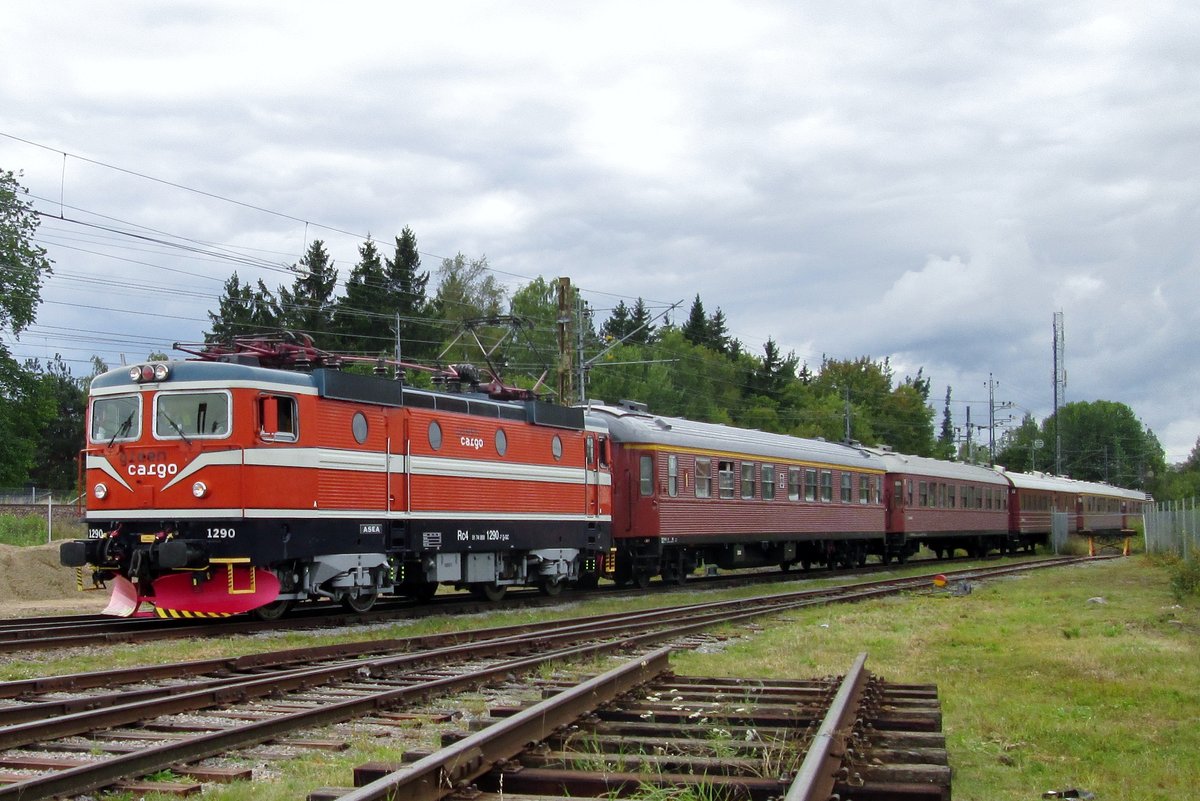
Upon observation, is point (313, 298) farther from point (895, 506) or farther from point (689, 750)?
point (689, 750)

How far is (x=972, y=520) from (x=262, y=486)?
33888mm

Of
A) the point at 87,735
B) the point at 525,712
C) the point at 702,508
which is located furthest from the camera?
the point at 702,508

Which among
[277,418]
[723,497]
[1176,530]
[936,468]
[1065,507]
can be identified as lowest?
[1176,530]

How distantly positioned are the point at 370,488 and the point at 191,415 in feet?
9.76

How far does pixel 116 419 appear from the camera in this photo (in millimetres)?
16906

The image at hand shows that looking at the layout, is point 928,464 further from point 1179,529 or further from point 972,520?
point 1179,529

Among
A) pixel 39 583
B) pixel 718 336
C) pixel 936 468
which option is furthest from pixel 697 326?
pixel 39 583

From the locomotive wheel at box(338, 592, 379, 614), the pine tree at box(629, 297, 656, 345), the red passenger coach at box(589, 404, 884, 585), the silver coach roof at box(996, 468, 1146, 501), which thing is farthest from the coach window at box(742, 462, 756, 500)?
the pine tree at box(629, 297, 656, 345)

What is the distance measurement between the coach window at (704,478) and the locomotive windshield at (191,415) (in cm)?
1327

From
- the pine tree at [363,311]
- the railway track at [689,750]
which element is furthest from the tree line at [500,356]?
the railway track at [689,750]

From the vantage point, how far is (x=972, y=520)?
44562 millimetres

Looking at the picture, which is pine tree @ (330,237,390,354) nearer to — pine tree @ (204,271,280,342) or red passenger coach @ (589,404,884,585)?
pine tree @ (204,271,280,342)

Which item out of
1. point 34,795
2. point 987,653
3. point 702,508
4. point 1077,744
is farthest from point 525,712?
point 702,508

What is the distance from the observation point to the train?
53.1ft
